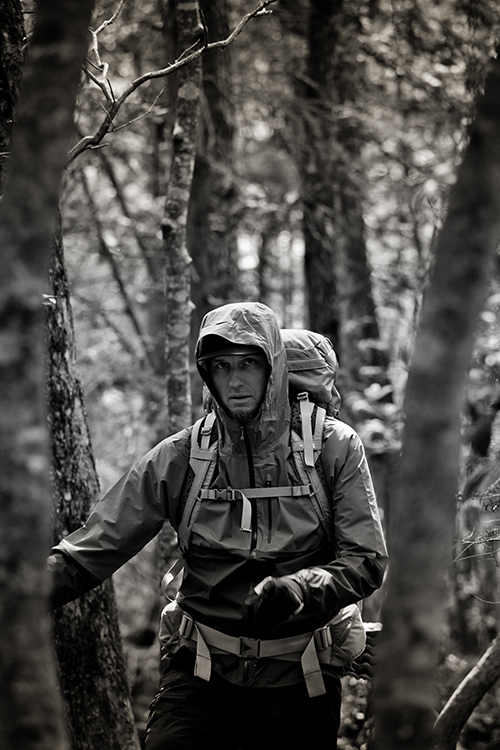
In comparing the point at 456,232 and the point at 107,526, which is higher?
the point at 456,232

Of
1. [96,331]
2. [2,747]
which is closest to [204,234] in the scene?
[96,331]

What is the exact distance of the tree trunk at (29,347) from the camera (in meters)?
1.99

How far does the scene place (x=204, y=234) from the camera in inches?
273

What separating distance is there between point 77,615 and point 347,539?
1681mm

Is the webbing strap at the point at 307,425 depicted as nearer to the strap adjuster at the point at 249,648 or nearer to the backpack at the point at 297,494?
the backpack at the point at 297,494

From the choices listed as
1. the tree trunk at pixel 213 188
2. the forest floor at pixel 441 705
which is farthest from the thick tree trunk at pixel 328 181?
the forest floor at pixel 441 705

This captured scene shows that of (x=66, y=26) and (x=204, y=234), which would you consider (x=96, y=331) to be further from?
(x=66, y=26)

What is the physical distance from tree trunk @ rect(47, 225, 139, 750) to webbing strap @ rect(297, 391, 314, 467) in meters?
1.36

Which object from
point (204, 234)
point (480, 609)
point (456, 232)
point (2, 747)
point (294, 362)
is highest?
point (204, 234)

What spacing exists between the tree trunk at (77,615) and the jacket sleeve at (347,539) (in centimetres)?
146

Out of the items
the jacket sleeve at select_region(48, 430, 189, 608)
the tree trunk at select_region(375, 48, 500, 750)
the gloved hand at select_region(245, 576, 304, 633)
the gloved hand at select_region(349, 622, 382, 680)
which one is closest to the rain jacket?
the jacket sleeve at select_region(48, 430, 189, 608)

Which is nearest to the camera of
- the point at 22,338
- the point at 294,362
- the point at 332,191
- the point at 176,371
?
the point at 22,338

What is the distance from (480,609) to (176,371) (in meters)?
4.92

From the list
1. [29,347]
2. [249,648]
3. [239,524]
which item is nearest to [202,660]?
[249,648]
